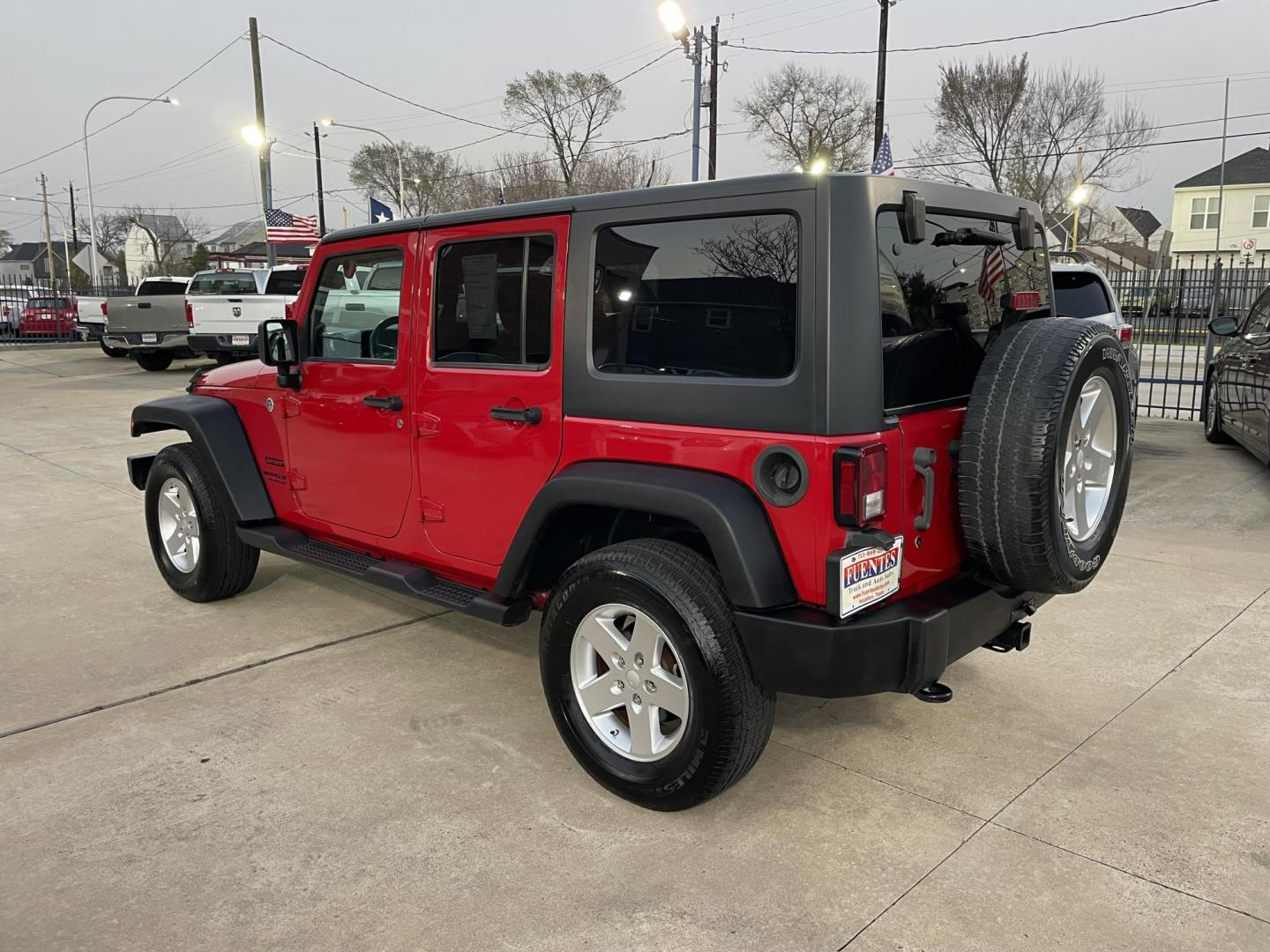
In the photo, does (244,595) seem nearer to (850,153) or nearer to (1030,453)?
(1030,453)

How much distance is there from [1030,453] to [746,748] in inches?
45.8

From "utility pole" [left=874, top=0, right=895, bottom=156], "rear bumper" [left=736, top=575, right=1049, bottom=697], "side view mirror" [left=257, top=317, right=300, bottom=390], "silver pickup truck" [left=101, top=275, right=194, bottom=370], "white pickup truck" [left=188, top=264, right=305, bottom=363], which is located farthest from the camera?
"utility pole" [left=874, top=0, right=895, bottom=156]

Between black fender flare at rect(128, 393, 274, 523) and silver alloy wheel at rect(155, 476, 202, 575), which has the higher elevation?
black fender flare at rect(128, 393, 274, 523)

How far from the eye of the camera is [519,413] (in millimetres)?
3291

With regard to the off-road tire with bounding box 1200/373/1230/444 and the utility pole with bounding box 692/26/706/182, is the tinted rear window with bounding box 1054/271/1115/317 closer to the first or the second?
the off-road tire with bounding box 1200/373/1230/444

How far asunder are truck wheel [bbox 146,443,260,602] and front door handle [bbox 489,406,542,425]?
2068 millimetres

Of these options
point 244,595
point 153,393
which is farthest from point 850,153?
point 244,595

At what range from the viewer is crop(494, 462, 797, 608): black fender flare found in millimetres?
2617

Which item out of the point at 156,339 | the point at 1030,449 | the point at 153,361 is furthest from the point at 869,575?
the point at 153,361

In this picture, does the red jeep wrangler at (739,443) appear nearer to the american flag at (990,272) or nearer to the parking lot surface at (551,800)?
the american flag at (990,272)

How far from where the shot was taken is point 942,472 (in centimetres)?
289

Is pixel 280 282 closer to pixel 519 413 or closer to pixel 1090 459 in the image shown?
pixel 519 413

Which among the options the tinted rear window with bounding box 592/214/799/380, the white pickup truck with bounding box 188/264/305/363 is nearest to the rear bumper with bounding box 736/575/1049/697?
the tinted rear window with bounding box 592/214/799/380

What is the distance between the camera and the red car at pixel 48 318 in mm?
25766
